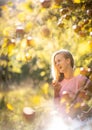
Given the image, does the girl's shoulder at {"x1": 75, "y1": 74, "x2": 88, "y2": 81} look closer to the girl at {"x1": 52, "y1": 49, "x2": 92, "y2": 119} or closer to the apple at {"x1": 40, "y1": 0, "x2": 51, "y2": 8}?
the girl at {"x1": 52, "y1": 49, "x2": 92, "y2": 119}

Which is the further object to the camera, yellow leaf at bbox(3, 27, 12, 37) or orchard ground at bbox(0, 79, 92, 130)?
yellow leaf at bbox(3, 27, 12, 37)

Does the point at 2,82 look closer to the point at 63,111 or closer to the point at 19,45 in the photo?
the point at 19,45

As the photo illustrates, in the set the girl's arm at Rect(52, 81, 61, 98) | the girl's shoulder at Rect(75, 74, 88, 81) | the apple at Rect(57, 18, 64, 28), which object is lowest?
the girl's arm at Rect(52, 81, 61, 98)

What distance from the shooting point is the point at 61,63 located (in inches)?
74.7

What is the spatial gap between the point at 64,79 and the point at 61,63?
112 millimetres

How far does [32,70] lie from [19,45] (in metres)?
0.20

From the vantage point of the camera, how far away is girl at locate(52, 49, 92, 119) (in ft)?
6.01

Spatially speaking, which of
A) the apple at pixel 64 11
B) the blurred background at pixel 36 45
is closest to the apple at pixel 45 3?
the blurred background at pixel 36 45

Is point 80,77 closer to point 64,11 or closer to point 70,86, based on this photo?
point 70,86

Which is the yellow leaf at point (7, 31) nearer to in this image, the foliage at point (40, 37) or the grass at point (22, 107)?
the foliage at point (40, 37)

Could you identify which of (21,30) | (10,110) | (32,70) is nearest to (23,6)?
(21,30)

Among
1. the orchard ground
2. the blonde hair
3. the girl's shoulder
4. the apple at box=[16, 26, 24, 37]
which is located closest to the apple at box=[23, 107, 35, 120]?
the orchard ground

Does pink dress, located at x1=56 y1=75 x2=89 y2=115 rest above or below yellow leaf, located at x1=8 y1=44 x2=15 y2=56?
below

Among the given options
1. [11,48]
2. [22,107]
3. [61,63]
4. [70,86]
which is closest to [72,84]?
[70,86]
